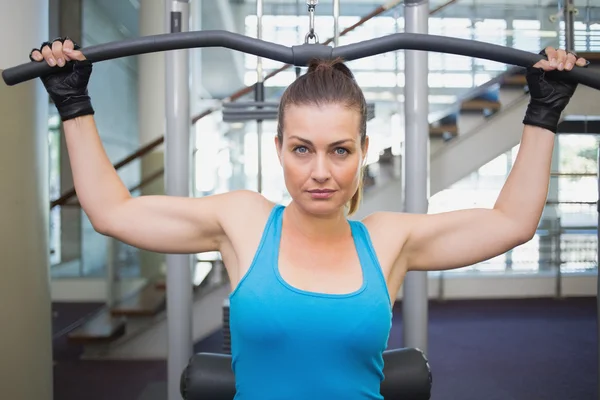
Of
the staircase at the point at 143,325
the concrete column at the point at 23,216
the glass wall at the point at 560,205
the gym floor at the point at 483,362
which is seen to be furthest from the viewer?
the glass wall at the point at 560,205

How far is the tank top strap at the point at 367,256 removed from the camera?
108cm

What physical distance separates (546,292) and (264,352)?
5.47m

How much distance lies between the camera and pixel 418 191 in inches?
88.7

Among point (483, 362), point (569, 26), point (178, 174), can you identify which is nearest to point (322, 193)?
point (178, 174)

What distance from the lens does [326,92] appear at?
105 centimetres

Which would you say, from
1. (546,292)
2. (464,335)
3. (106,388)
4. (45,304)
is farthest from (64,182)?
(546,292)

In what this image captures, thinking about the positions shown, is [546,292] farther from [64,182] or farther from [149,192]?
[64,182]

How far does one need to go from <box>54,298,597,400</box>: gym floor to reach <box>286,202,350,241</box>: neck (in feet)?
7.47

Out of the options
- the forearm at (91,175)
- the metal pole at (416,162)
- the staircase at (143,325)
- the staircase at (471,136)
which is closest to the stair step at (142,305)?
the staircase at (143,325)

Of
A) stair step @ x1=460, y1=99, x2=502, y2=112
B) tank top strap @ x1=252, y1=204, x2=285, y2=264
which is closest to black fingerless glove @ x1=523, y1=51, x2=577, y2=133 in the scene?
tank top strap @ x1=252, y1=204, x2=285, y2=264

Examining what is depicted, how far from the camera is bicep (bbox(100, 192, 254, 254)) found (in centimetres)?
116

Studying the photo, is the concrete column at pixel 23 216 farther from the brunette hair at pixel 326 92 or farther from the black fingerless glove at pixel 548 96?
the black fingerless glove at pixel 548 96

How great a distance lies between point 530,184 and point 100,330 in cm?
340

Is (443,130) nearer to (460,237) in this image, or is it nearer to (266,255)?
(460,237)
